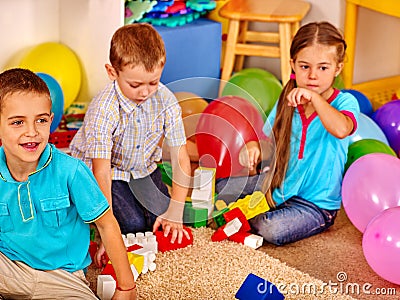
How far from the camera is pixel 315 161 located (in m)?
1.84

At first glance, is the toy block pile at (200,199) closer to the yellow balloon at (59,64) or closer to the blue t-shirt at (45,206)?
the blue t-shirt at (45,206)

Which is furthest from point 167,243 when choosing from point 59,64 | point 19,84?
point 59,64

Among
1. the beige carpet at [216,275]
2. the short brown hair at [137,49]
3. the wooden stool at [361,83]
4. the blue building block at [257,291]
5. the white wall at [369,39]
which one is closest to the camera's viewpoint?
the blue building block at [257,291]

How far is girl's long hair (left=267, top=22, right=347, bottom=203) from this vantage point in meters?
1.80

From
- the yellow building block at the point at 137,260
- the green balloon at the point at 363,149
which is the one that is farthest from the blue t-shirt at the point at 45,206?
the green balloon at the point at 363,149

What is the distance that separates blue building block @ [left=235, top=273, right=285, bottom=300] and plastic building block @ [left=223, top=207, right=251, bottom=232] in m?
0.39

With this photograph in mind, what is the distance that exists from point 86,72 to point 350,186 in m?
1.04

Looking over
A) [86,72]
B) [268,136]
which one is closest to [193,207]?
[268,136]

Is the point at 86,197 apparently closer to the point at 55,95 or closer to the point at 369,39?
the point at 55,95

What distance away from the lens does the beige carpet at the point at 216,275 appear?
1502 millimetres

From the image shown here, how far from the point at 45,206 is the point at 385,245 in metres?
0.72

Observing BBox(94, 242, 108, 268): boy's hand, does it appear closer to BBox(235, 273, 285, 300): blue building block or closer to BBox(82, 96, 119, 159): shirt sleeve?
BBox(82, 96, 119, 159): shirt sleeve

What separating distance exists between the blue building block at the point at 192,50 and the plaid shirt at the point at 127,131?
0.56 m

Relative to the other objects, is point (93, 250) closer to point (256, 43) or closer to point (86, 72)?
point (86, 72)
